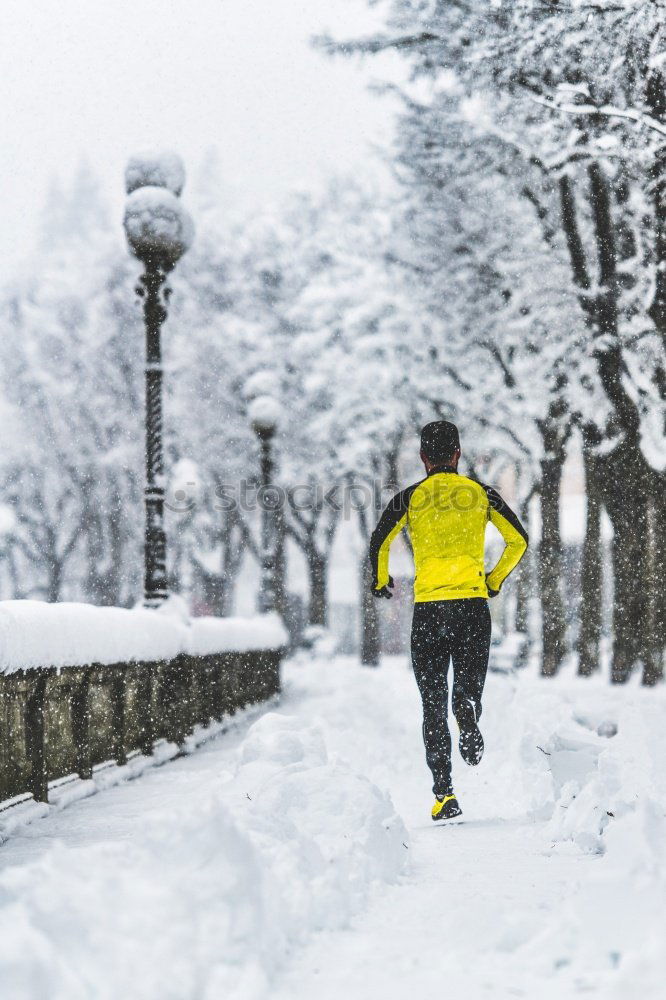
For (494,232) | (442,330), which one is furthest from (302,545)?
(494,232)

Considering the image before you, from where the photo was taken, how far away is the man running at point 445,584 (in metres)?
6.23

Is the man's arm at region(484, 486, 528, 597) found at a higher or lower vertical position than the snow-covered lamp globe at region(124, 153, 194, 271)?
lower

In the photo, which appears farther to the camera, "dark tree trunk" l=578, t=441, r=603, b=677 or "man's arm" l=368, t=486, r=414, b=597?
"dark tree trunk" l=578, t=441, r=603, b=677

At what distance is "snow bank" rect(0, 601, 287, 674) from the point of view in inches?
237

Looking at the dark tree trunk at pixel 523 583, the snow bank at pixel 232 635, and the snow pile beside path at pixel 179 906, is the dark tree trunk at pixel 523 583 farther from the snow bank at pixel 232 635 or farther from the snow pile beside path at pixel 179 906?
the snow pile beside path at pixel 179 906

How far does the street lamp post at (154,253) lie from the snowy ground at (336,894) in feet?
17.3

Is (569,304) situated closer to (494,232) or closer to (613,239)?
(613,239)

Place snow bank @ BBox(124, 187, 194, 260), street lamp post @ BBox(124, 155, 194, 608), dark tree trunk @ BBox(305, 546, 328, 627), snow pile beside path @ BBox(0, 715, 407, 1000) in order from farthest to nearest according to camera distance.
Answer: dark tree trunk @ BBox(305, 546, 328, 627), snow bank @ BBox(124, 187, 194, 260), street lamp post @ BBox(124, 155, 194, 608), snow pile beside path @ BBox(0, 715, 407, 1000)

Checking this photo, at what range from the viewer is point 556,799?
6105 mm

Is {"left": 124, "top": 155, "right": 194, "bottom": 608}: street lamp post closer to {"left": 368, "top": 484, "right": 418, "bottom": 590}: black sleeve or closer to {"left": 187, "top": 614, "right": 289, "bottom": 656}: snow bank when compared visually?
{"left": 187, "top": 614, "right": 289, "bottom": 656}: snow bank

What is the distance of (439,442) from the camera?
6301mm

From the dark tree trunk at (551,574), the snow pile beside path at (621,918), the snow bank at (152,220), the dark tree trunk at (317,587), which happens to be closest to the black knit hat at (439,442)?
the snow pile beside path at (621,918)

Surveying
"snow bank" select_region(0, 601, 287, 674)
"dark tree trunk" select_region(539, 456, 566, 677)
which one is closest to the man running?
"snow bank" select_region(0, 601, 287, 674)

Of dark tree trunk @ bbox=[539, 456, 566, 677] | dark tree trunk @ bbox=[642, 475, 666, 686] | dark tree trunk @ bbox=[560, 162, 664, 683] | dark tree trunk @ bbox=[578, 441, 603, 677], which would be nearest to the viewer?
dark tree trunk @ bbox=[560, 162, 664, 683]
